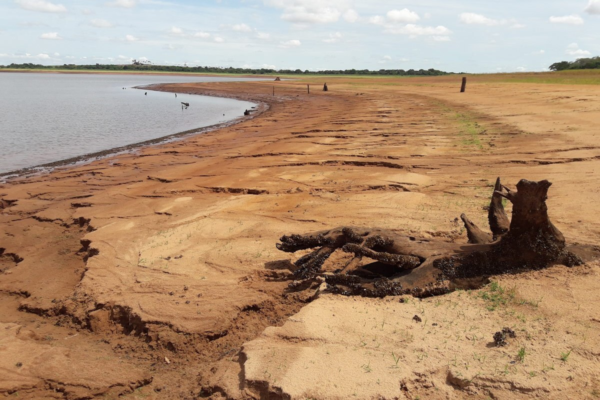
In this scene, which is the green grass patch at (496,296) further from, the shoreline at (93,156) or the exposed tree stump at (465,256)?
the shoreline at (93,156)

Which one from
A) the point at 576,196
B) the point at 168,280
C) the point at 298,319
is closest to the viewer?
the point at 298,319

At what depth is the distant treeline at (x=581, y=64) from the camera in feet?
171

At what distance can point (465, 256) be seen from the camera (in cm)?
461

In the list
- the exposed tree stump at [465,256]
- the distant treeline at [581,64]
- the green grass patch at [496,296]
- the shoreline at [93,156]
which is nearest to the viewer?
the green grass patch at [496,296]

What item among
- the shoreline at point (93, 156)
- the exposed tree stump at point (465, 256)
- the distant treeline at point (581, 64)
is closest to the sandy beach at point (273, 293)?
the exposed tree stump at point (465, 256)

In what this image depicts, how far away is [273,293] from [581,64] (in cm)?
6195

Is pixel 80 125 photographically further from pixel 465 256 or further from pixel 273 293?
pixel 465 256

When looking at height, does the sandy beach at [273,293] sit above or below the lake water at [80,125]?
above

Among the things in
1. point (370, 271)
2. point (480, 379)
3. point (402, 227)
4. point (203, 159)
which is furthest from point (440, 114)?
point (480, 379)

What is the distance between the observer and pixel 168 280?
221 inches

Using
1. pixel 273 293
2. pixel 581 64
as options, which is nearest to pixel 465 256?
pixel 273 293

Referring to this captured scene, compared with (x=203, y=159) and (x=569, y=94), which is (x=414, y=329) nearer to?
(x=203, y=159)

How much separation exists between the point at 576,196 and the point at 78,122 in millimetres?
24541

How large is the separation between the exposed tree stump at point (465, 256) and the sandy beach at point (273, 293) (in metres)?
0.14
